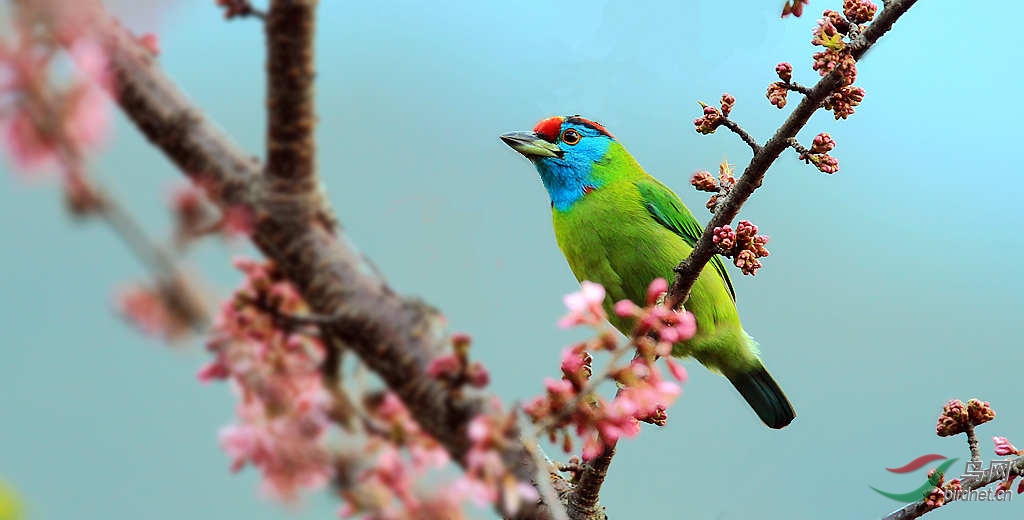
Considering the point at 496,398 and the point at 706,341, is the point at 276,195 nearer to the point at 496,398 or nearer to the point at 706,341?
the point at 496,398

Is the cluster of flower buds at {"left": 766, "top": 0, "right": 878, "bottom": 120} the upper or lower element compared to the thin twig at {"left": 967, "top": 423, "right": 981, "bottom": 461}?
upper

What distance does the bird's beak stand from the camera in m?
3.56

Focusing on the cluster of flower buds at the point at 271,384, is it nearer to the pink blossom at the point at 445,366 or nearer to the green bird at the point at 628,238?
the pink blossom at the point at 445,366

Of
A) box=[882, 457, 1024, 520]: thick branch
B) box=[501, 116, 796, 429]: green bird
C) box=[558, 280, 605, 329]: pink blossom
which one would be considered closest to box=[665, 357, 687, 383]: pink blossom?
box=[558, 280, 605, 329]: pink blossom

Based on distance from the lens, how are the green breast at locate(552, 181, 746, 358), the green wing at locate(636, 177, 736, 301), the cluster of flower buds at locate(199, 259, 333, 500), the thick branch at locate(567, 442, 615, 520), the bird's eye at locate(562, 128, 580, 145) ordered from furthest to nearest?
1. the bird's eye at locate(562, 128, 580, 145)
2. the green wing at locate(636, 177, 736, 301)
3. the green breast at locate(552, 181, 746, 358)
4. the thick branch at locate(567, 442, 615, 520)
5. the cluster of flower buds at locate(199, 259, 333, 500)

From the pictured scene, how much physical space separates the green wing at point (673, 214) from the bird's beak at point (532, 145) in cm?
36

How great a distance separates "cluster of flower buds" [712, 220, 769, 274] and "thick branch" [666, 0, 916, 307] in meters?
0.06

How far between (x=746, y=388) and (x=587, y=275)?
2.63ft

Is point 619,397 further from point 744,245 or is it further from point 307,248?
point 744,245

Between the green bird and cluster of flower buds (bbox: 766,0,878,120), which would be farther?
the green bird

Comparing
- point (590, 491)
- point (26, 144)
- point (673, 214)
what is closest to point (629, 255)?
point (673, 214)

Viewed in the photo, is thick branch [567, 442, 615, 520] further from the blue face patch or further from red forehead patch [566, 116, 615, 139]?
red forehead patch [566, 116, 615, 139]

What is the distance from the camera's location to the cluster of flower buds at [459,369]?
3.24 feet

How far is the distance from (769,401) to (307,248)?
3046mm
